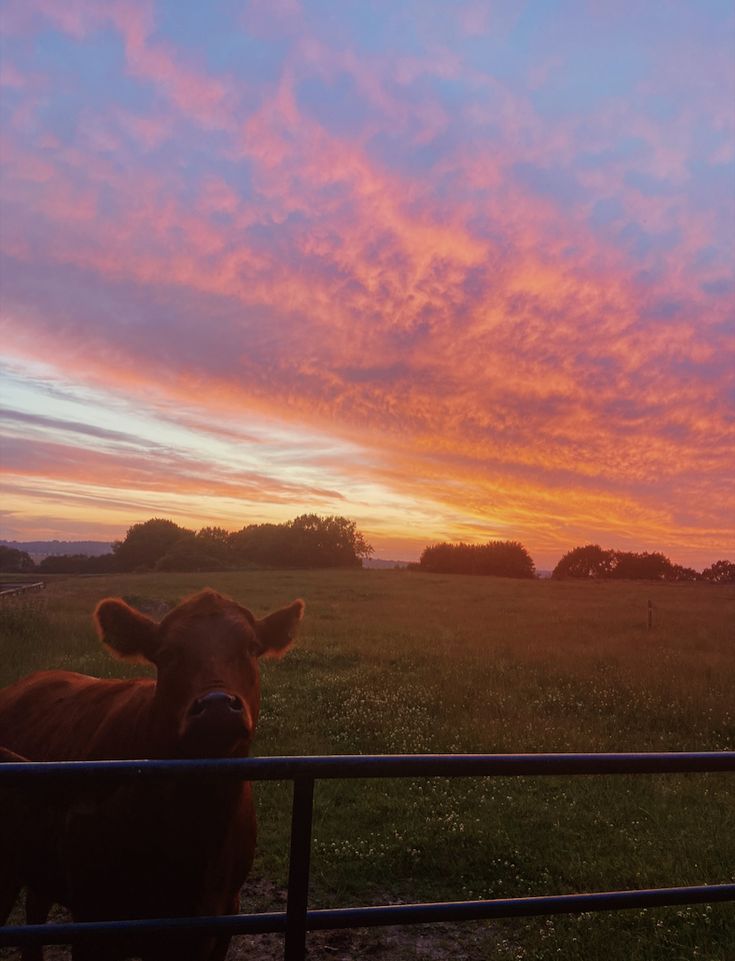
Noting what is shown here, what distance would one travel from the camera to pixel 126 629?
4.46 metres

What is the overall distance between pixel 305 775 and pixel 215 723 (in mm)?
1354

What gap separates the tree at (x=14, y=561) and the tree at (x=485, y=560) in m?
53.0

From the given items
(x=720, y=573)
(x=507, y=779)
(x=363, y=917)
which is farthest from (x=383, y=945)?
(x=720, y=573)

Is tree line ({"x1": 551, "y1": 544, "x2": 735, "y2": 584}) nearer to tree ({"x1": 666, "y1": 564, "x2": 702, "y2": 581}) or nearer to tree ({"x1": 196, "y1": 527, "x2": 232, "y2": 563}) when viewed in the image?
tree ({"x1": 666, "y1": 564, "x2": 702, "y2": 581})

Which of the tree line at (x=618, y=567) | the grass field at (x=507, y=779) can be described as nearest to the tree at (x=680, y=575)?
the tree line at (x=618, y=567)

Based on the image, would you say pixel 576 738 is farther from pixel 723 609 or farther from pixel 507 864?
pixel 723 609

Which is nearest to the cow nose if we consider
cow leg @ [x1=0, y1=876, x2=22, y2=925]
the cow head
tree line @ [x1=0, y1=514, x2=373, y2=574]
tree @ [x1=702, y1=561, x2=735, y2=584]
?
the cow head

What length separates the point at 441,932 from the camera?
5973 mm

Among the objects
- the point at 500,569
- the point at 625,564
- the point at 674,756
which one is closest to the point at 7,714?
the point at 674,756

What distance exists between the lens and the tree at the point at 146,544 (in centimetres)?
9075

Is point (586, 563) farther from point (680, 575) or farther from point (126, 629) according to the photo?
point (126, 629)

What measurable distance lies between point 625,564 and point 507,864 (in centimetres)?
7755

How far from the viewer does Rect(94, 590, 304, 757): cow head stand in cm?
354

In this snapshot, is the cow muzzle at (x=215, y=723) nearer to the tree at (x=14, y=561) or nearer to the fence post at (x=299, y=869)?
the fence post at (x=299, y=869)
